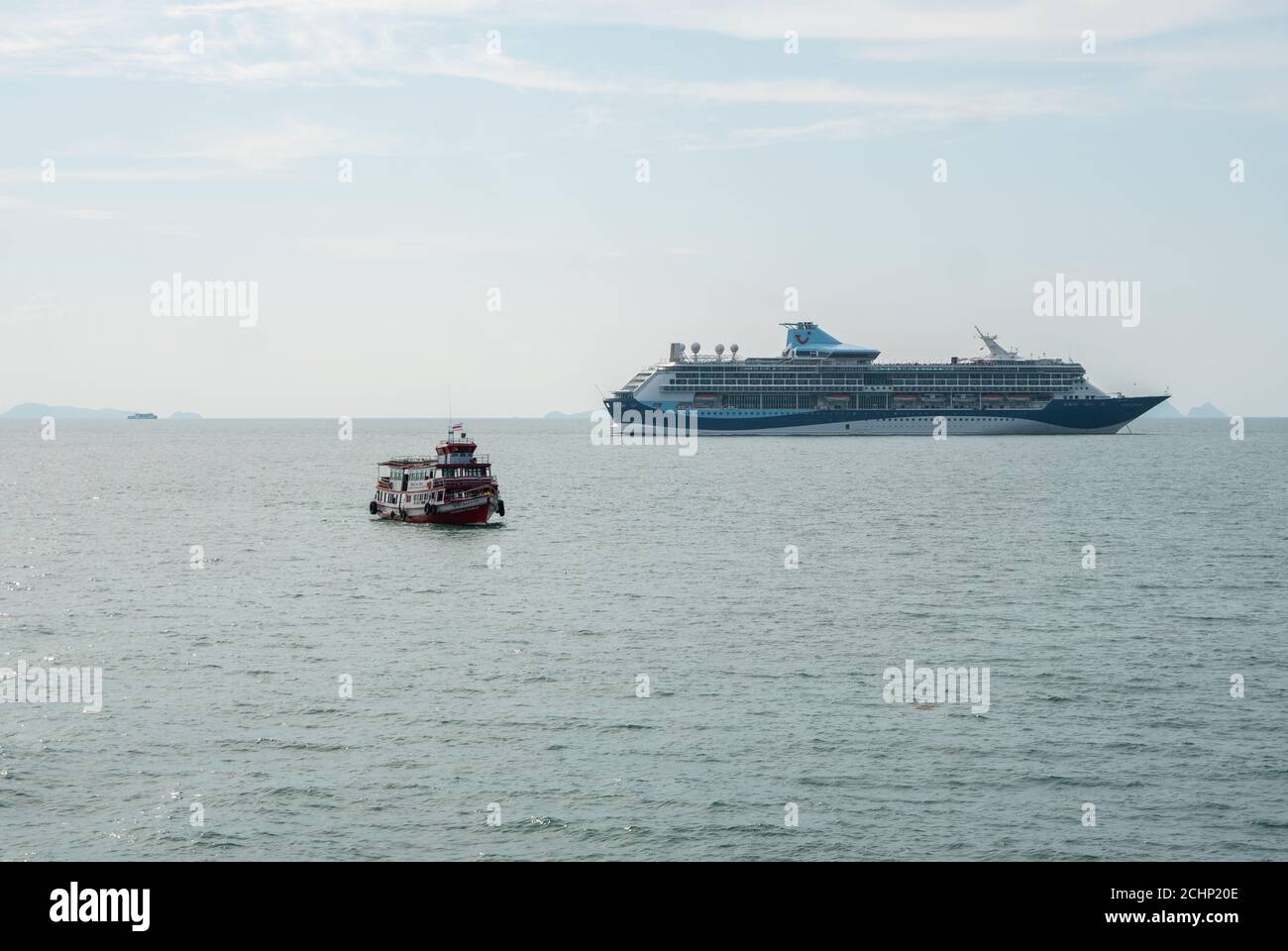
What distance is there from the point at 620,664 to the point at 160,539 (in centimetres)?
4461

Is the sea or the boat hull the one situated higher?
the boat hull

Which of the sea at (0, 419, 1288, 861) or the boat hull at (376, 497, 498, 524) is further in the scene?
the boat hull at (376, 497, 498, 524)

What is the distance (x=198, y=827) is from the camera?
2239 centimetres

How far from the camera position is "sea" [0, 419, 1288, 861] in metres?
22.4

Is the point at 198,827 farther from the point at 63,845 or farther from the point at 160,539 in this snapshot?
the point at 160,539

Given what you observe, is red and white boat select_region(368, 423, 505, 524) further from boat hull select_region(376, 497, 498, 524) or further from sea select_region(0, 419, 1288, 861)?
sea select_region(0, 419, 1288, 861)

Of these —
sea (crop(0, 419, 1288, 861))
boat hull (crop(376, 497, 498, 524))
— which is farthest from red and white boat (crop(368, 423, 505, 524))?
sea (crop(0, 419, 1288, 861))

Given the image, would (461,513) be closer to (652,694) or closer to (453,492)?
(453,492)

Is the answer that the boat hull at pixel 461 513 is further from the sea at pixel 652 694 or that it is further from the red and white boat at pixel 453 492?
the sea at pixel 652 694

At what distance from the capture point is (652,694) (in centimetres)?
3175

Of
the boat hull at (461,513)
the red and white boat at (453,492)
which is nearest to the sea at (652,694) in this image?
the boat hull at (461,513)

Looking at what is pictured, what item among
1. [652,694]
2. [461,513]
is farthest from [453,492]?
[652,694]
